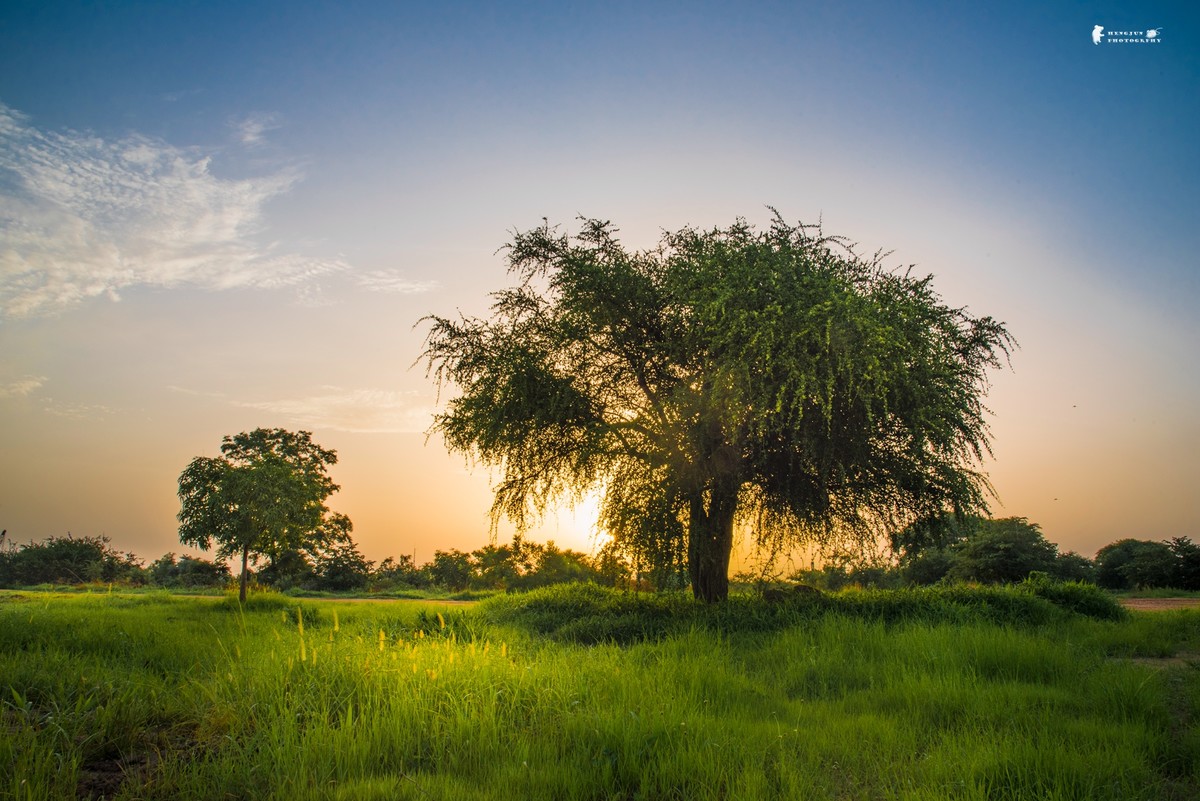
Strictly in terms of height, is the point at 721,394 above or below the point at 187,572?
above

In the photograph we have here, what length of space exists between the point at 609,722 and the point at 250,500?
22.5 metres

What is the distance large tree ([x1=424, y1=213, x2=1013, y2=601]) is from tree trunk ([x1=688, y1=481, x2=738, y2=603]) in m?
0.05

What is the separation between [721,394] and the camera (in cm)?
1339

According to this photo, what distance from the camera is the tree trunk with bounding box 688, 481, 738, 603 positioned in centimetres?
1511

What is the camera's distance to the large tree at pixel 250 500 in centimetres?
2416

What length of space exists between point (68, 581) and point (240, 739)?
5437cm

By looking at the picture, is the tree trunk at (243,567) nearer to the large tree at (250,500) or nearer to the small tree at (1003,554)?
the large tree at (250,500)

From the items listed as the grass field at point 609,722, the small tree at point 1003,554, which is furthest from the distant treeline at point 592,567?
the grass field at point 609,722

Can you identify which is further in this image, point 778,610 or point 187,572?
point 187,572

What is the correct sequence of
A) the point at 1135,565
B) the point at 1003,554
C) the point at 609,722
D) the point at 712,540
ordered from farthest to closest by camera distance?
the point at 1135,565 < the point at 1003,554 < the point at 712,540 < the point at 609,722

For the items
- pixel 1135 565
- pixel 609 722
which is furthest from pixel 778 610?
pixel 1135 565

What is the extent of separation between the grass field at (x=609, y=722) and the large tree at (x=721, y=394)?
501 cm

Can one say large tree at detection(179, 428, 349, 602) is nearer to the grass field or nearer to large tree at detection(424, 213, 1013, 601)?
large tree at detection(424, 213, 1013, 601)

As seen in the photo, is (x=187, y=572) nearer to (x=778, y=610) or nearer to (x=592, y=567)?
(x=592, y=567)
